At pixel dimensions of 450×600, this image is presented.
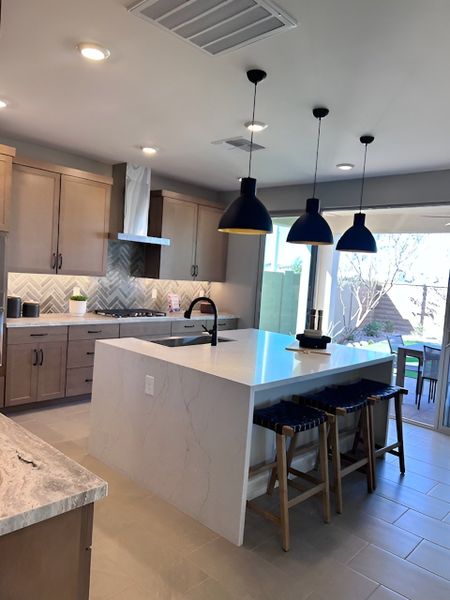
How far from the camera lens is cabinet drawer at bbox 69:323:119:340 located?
15.0 feet

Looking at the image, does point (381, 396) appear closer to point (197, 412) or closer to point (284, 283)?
point (197, 412)

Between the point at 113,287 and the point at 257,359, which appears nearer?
the point at 257,359

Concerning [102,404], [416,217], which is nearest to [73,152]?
[102,404]

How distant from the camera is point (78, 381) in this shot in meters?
4.66

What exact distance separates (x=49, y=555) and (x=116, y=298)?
4707 millimetres

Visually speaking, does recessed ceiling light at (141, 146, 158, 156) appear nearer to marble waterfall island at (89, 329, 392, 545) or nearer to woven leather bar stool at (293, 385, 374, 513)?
marble waterfall island at (89, 329, 392, 545)

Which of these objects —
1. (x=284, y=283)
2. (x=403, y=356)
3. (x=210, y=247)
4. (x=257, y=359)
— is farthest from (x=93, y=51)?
(x=403, y=356)

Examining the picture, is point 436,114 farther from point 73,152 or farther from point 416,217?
point 73,152

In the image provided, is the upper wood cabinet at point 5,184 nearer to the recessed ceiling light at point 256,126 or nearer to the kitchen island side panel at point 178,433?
the kitchen island side panel at point 178,433

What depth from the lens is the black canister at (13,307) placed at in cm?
438

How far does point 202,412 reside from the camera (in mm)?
2664

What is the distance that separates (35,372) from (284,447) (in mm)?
2801

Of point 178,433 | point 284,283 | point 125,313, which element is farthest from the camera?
point 284,283

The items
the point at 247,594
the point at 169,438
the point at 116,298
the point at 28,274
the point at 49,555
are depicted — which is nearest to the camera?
the point at 49,555
